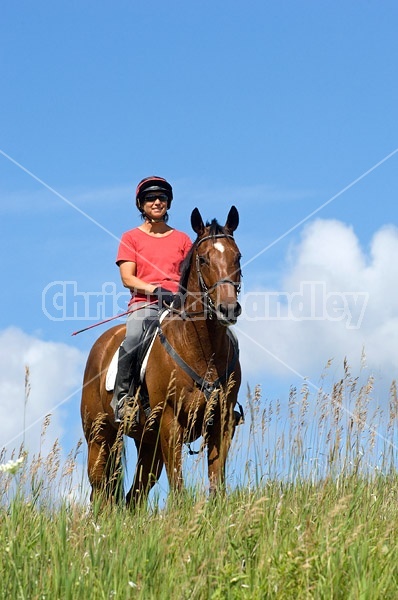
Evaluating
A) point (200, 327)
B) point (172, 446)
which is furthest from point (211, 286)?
point (172, 446)

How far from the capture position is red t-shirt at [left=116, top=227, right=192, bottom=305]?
9.84 metres

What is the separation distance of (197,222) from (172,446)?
2.29 metres

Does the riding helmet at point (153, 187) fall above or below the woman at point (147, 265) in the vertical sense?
above

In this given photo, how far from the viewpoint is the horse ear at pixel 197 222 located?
→ 29.5ft

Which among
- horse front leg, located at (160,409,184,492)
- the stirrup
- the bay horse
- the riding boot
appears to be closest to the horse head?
the bay horse

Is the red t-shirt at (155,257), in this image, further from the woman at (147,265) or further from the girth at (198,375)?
the girth at (198,375)

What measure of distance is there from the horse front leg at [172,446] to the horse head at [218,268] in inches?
44.4

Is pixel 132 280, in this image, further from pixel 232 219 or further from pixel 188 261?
pixel 232 219

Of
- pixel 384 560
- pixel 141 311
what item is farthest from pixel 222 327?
pixel 384 560

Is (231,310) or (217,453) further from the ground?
(231,310)

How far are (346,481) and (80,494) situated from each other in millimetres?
2360

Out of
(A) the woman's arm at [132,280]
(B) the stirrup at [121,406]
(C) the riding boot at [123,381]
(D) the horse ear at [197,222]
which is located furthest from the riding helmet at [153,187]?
(B) the stirrup at [121,406]

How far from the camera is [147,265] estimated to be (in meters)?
9.85

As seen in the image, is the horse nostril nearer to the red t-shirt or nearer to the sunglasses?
the red t-shirt
